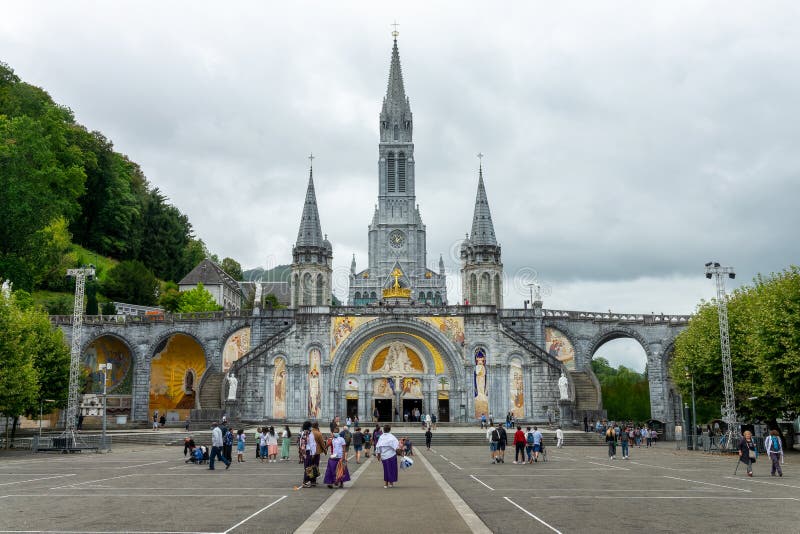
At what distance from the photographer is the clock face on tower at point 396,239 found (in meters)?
107

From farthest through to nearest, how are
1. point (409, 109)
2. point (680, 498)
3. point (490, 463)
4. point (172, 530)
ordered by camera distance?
point (409, 109) < point (490, 463) < point (680, 498) < point (172, 530)

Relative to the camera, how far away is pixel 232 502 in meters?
12.9

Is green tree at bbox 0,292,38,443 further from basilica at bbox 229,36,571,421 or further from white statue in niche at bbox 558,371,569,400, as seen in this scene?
white statue in niche at bbox 558,371,569,400

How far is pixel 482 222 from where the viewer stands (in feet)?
215

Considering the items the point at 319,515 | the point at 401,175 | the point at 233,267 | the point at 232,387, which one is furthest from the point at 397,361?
the point at 233,267

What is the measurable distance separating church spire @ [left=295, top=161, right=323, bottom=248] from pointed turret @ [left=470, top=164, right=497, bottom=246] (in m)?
16.0

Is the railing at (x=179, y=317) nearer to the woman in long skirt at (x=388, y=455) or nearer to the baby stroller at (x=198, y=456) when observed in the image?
the baby stroller at (x=198, y=456)

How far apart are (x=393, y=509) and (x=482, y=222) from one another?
180 feet

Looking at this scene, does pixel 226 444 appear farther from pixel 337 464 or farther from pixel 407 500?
pixel 407 500

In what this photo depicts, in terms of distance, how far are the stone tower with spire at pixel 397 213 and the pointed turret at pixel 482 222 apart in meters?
39.7

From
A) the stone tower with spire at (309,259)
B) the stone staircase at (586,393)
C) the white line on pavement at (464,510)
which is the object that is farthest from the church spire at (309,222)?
the white line on pavement at (464,510)

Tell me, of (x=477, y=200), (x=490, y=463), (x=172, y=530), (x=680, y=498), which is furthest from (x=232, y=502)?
(x=477, y=200)

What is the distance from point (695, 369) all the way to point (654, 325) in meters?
17.1

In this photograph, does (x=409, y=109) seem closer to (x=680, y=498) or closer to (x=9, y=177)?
(x=9, y=177)
